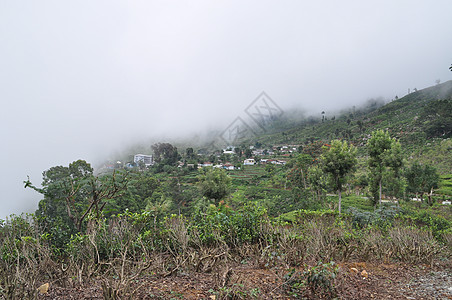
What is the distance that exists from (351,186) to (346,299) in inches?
1097

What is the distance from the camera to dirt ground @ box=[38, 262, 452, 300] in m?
2.32

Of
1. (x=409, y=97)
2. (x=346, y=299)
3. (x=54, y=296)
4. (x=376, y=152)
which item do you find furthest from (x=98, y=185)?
(x=409, y=97)

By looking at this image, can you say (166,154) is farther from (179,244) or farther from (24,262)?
(24,262)

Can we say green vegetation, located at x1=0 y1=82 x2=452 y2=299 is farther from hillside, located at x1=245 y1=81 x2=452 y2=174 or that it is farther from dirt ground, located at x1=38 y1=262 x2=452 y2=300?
hillside, located at x1=245 y1=81 x2=452 y2=174

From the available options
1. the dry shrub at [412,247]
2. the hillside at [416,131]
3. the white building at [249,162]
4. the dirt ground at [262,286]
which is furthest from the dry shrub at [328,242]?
the white building at [249,162]

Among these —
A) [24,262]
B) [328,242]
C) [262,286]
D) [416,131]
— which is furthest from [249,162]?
[24,262]

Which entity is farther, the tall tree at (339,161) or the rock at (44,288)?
the tall tree at (339,161)

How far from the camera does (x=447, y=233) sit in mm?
5590

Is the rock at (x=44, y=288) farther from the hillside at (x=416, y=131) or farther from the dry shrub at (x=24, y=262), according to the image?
the hillside at (x=416, y=131)

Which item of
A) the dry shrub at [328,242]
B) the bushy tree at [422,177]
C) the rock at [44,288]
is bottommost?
the bushy tree at [422,177]

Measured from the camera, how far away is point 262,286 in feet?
8.93

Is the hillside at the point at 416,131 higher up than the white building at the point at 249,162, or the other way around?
the hillside at the point at 416,131

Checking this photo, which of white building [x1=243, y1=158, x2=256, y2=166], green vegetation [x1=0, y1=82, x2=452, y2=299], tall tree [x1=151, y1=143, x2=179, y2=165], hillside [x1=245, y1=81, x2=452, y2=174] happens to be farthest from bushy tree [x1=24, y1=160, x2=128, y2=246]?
white building [x1=243, y1=158, x2=256, y2=166]

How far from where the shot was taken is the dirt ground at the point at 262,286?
232 cm
